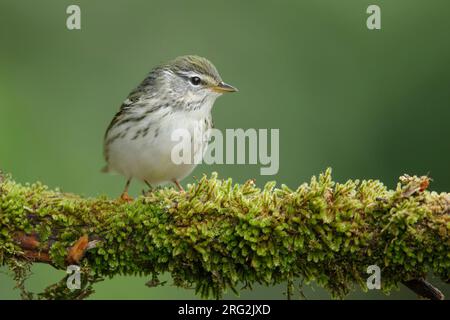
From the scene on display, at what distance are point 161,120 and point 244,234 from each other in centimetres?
197

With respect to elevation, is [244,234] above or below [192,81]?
below

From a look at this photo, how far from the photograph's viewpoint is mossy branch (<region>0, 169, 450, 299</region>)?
4.23 meters

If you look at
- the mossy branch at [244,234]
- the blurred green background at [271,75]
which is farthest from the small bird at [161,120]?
the blurred green background at [271,75]

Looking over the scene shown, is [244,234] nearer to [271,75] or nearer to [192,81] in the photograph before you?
[192,81]

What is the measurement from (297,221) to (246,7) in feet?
21.9

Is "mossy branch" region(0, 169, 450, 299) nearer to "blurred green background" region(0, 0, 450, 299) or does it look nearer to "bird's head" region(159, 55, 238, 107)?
"bird's head" region(159, 55, 238, 107)

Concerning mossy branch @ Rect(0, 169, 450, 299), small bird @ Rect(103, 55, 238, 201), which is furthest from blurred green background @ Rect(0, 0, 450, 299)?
Result: mossy branch @ Rect(0, 169, 450, 299)

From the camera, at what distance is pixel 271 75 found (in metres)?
9.59

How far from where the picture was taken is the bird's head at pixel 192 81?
6324mm

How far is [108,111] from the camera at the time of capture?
9.07m

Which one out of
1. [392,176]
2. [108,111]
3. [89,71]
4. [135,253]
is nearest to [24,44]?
[89,71]

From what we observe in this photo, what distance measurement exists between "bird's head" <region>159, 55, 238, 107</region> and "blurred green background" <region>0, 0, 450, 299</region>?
2293 millimetres

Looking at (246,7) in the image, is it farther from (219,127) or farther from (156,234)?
(156,234)

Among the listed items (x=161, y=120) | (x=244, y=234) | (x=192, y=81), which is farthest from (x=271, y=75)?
(x=244, y=234)
